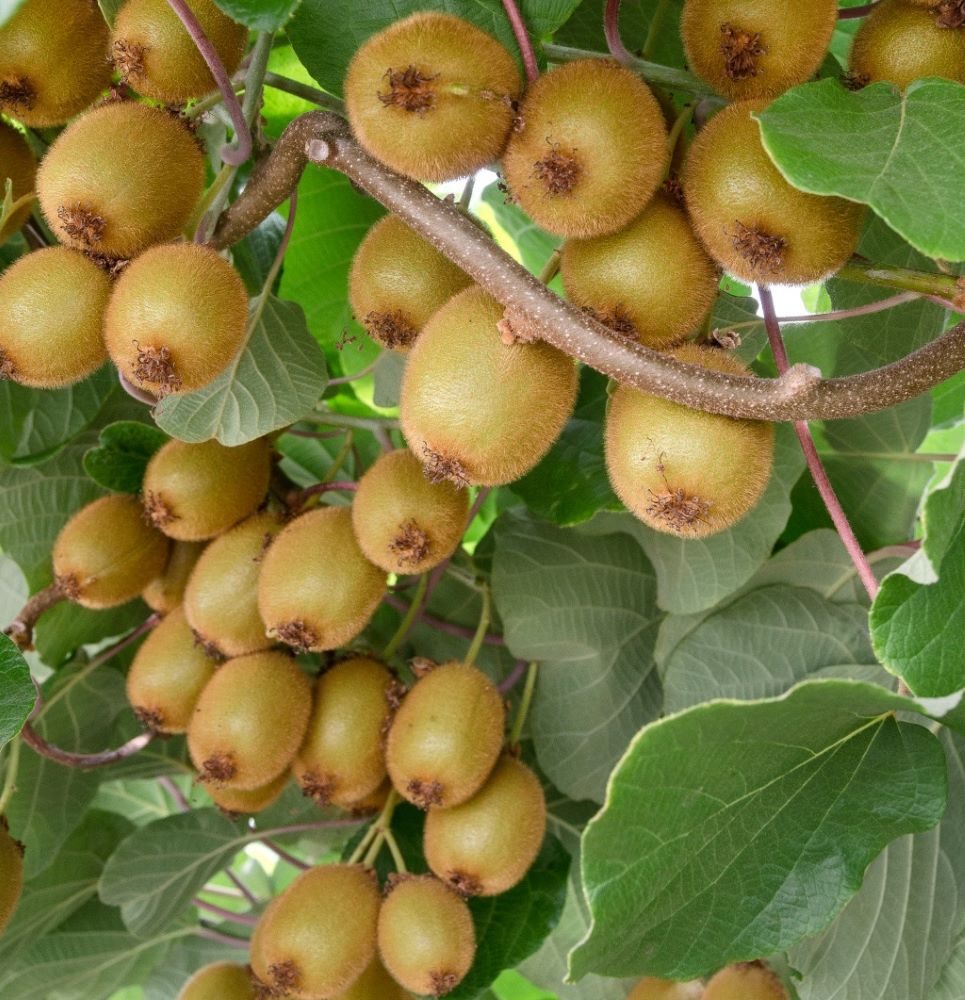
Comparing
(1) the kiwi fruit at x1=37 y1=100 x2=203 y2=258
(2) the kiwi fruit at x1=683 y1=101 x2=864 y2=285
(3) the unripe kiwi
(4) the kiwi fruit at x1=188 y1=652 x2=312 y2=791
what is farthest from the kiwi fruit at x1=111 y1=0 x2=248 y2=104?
(4) the kiwi fruit at x1=188 y1=652 x2=312 y2=791

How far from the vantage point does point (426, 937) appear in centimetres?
96

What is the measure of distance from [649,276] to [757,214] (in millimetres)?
76

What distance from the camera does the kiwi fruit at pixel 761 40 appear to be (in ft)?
2.33

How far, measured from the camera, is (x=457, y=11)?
30.6 inches

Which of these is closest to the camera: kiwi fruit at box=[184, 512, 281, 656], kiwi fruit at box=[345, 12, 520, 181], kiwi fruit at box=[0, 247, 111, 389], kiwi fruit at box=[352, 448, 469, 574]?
kiwi fruit at box=[345, 12, 520, 181]

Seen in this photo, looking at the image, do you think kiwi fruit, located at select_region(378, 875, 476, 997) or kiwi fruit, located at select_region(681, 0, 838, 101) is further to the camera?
kiwi fruit, located at select_region(378, 875, 476, 997)

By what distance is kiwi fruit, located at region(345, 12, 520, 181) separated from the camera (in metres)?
0.70

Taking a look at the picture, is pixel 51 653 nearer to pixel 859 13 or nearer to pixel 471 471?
pixel 471 471

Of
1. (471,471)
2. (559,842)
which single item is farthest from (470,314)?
(559,842)

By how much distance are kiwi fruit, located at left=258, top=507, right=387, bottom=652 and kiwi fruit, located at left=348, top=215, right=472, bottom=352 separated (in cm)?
20

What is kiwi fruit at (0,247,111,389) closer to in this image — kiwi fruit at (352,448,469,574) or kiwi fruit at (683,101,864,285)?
kiwi fruit at (352,448,469,574)

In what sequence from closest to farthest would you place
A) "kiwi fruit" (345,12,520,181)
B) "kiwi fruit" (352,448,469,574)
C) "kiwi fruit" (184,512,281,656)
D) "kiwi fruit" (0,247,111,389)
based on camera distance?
"kiwi fruit" (345,12,520,181)
"kiwi fruit" (0,247,111,389)
"kiwi fruit" (352,448,469,574)
"kiwi fruit" (184,512,281,656)

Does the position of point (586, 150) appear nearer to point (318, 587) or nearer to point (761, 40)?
point (761, 40)

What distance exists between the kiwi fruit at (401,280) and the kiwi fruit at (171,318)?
105mm
